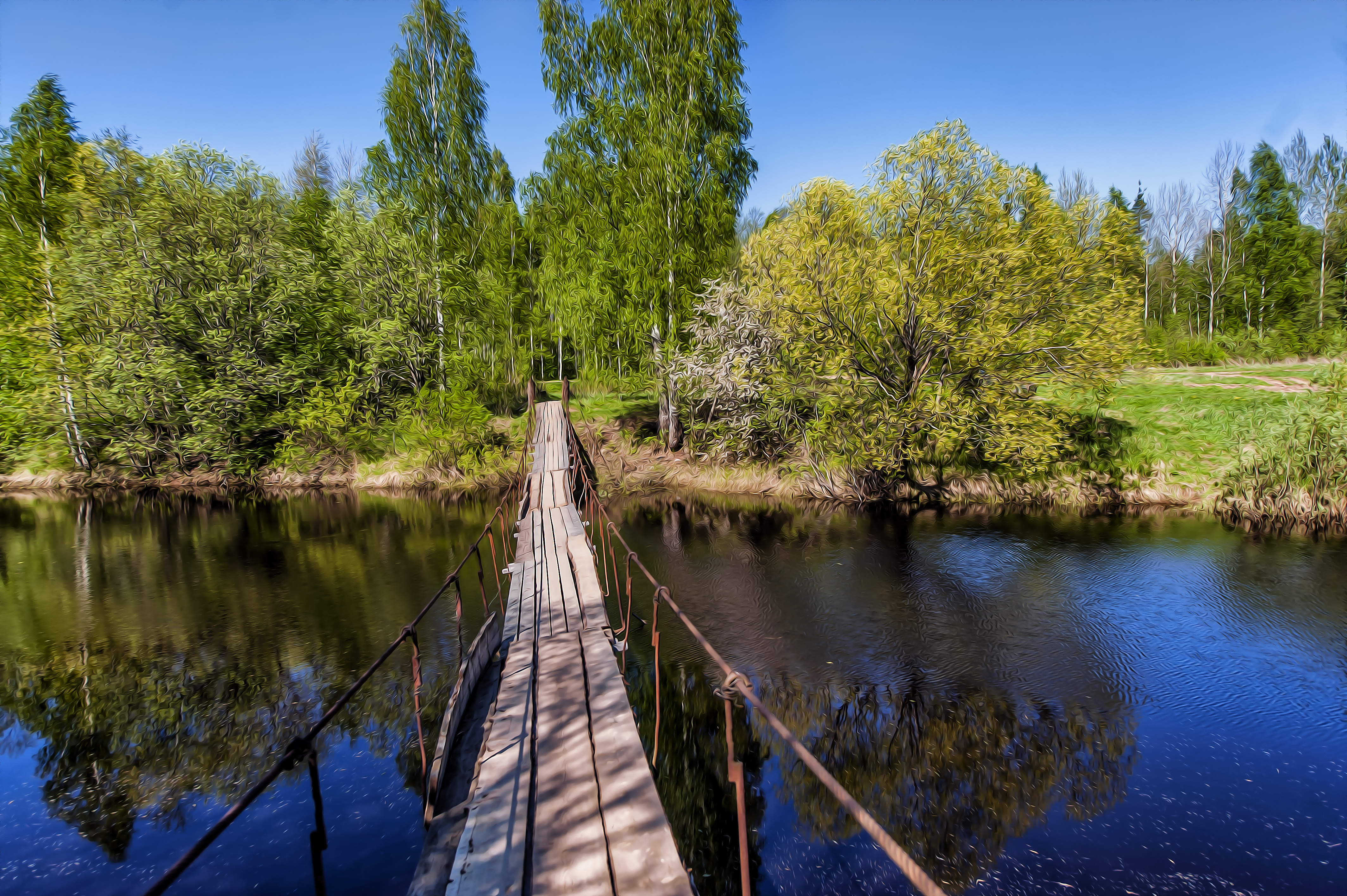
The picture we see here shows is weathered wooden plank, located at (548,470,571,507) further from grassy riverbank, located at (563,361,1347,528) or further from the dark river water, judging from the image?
grassy riverbank, located at (563,361,1347,528)

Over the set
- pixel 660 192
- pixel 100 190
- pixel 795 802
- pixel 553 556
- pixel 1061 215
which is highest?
pixel 100 190

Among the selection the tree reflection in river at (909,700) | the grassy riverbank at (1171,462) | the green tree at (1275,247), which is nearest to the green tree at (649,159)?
the grassy riverbank at (1171,462)

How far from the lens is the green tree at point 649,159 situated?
2159 centimetres

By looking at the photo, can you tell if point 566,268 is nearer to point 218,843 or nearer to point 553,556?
point 553,556

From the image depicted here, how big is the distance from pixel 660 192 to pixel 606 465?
33.1 ft

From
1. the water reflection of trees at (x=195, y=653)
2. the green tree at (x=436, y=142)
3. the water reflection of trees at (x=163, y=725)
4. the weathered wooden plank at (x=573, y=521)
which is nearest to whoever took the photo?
the water reflection of trees at (x=163, y=725)

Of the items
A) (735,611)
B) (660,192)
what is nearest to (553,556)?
(735,611)

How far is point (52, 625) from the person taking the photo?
11.9 metres

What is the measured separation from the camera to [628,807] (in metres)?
4.18

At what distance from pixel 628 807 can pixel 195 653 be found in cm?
1000

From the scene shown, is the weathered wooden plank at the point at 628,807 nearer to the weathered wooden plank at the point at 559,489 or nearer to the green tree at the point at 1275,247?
the weathered wooden plank at the point at 559,489

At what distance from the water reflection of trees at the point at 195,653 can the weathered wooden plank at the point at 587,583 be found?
2295 mm

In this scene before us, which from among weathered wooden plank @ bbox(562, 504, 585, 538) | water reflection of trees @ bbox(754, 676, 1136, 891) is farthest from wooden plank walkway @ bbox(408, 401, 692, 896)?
weathered wooden plank @ bbox(562, 504, 585, 538)

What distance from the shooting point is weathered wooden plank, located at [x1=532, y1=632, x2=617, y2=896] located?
364 cm
